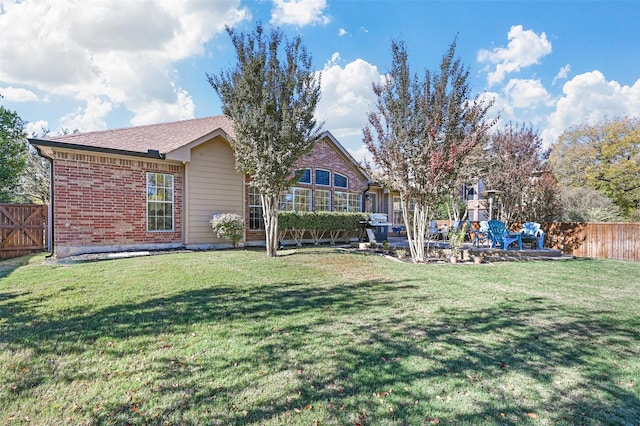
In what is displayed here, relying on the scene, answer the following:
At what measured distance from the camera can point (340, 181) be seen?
663 inches

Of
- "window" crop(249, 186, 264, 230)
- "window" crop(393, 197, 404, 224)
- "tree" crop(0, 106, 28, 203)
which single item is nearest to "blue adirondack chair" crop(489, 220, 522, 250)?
"window" crop(249, 186, 264, 230)

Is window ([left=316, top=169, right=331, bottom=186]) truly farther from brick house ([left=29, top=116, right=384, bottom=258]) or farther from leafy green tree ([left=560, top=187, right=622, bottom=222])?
leafy green tree ([left=560, top=187, right=622, bottom=222])

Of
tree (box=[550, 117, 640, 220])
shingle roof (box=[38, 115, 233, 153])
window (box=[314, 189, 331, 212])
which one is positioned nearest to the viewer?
shingle roof (box=[38, 115, 233, 153])

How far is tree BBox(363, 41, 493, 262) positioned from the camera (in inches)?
337

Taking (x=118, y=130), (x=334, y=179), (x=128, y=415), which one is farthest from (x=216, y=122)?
(x=128, y=415)

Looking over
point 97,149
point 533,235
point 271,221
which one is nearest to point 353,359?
point 271,221

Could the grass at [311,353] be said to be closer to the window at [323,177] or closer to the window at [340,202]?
the window at [323,177]

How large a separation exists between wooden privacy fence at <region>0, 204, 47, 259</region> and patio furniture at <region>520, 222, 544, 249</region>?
55.7ft

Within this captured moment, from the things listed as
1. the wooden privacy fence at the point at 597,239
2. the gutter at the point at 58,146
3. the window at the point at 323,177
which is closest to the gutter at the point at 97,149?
the gutter at the point at 58,146

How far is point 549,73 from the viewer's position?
15.8 metres

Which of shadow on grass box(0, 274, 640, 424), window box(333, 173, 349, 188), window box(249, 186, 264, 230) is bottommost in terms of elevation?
shadow on grass box(0, 274, 640, 424)

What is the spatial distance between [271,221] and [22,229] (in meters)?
8.50

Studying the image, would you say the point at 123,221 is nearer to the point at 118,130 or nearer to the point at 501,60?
the point at 118,130

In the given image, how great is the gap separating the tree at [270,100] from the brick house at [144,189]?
4.49 feet
